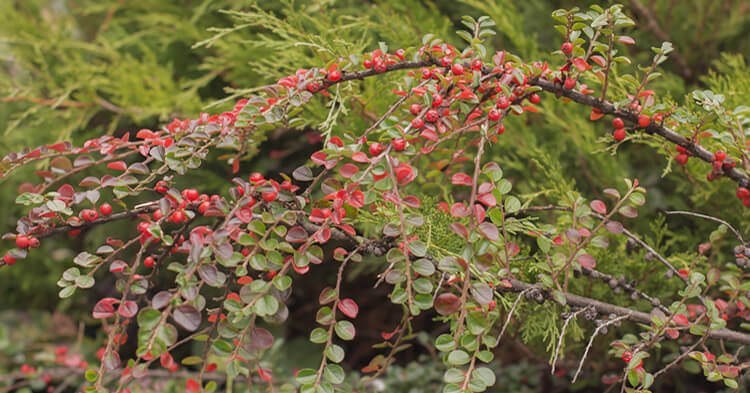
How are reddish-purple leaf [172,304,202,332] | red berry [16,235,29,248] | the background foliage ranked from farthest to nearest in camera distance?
the background foliage → red berry [16,235,29,248] → reddish-purple leaf [172,304,202,332]

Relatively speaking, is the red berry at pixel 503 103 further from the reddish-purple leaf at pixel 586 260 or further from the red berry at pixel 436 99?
the reddish-purple leaf at pixel 586 260

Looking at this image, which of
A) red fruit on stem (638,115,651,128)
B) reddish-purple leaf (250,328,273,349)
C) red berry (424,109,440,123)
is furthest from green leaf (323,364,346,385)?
red fruit on stem (638,115,651,128)

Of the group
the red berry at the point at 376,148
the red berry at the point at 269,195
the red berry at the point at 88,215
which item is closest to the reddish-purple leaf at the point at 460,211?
the red berry at the point at 376,148

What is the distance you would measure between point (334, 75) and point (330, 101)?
0.20m

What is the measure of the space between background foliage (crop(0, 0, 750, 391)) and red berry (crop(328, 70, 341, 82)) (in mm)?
110

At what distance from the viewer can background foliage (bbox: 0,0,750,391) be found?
992 millimetres

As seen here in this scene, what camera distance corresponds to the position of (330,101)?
2.84 ft

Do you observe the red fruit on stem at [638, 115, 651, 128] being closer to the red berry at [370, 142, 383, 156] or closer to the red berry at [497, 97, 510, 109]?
the red berry at [497, 97, 510, 109]

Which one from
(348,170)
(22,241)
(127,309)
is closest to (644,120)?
(348,170)

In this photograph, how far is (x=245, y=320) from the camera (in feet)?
2.15

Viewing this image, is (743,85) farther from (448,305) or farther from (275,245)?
(275,245)

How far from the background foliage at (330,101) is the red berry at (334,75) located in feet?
0.36

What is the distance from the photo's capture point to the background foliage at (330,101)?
992 millimetres

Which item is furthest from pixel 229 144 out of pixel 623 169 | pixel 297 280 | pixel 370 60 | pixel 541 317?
pixel 297 280
